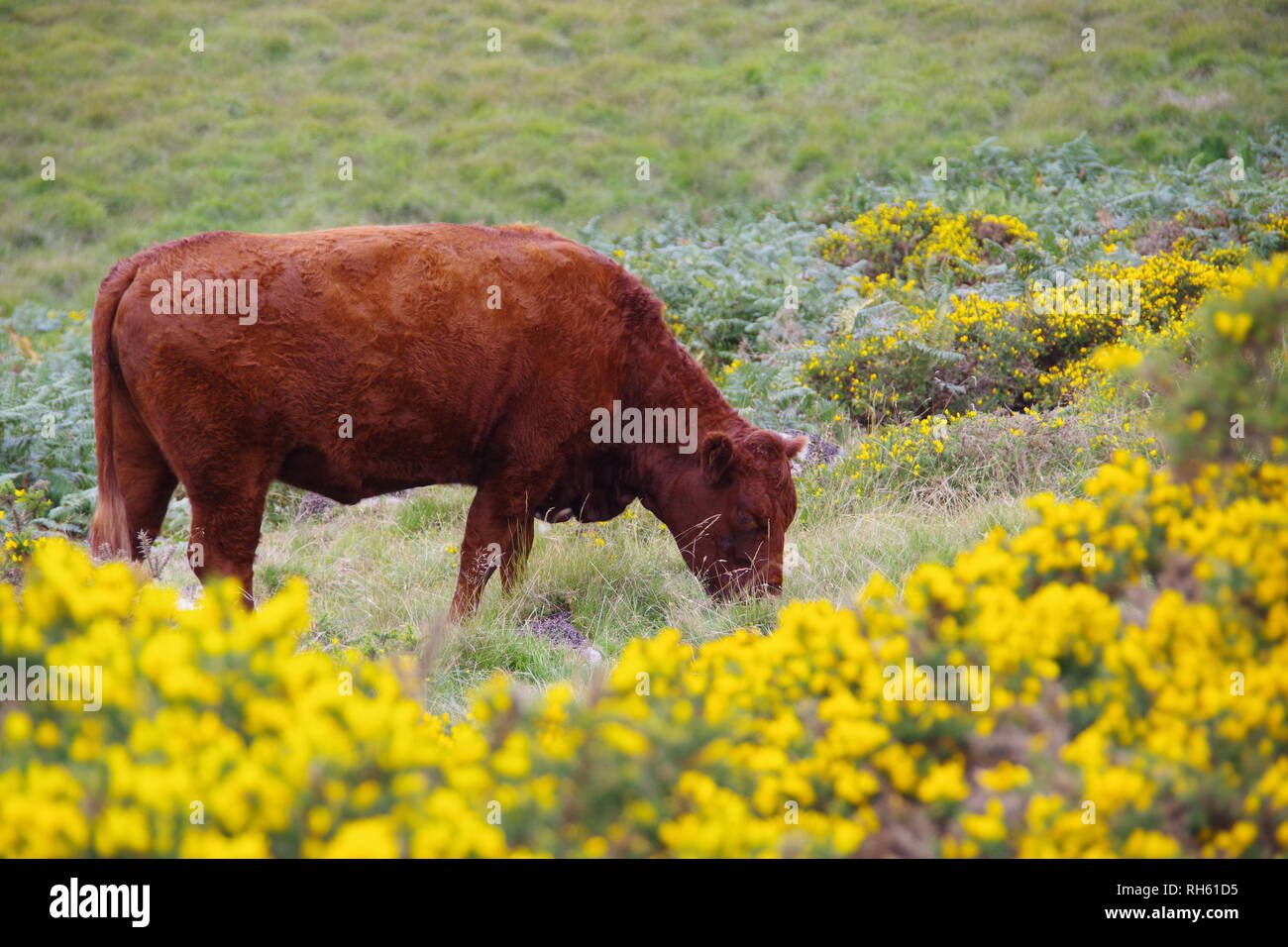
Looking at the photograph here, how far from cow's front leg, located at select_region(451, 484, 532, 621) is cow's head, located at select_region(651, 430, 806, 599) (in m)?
0.96

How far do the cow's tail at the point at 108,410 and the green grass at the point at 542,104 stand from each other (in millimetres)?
10988

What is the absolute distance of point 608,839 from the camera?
231cm

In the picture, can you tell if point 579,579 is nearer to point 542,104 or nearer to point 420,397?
point 420,397

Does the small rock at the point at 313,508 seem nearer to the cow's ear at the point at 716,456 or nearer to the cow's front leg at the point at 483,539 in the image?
the cow's front leg at the point at 483,539

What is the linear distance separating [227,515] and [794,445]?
285cm

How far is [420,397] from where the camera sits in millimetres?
5547

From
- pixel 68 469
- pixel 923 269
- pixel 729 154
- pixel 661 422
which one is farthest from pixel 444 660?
pixel 729 154

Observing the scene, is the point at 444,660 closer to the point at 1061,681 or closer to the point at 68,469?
the point at 1061,681

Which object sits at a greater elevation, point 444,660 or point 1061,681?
point 1061,681

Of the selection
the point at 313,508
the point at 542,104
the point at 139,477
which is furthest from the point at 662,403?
the point at 542,104

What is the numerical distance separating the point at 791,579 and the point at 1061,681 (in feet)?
10.7

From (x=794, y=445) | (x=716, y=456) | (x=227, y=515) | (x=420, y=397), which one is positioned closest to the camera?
(x=227, y=515)

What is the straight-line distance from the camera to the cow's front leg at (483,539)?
5.95 metres

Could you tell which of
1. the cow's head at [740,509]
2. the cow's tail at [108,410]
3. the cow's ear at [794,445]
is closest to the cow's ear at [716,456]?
the cow's head at [740,509]
